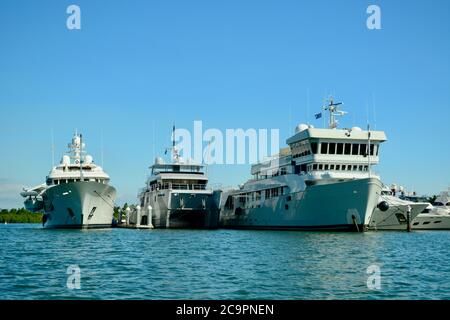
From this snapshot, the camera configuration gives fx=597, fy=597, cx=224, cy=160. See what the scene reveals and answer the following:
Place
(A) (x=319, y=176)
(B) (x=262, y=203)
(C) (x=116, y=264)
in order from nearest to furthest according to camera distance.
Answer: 1. (C) (x=116, y=264)
2. (A) (x=319, y=176)
3. (B) (x=262, y=203)

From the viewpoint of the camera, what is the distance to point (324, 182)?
6150 cm

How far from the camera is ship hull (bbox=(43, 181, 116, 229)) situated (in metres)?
65.9

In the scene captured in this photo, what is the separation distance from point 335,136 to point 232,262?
35000 millimetres

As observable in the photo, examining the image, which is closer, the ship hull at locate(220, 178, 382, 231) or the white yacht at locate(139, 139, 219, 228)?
the ship hull at locate(220, 178, 382, 231)

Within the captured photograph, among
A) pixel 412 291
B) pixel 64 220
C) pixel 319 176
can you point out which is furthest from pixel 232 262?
pixel 64 220

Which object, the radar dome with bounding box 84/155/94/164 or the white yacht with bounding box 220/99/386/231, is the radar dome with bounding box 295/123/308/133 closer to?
the white yacht with bounding box 220/99/386/231

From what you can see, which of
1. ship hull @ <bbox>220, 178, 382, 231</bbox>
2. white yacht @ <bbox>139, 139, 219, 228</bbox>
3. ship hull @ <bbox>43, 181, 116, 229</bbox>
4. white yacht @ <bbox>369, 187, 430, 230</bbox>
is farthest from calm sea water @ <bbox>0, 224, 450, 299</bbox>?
white yacht @ <bbox>139, 139, 219, 228</bbox>

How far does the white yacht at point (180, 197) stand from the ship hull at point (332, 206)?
15201 mm

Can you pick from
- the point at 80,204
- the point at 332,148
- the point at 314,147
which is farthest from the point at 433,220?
the point at 80,204

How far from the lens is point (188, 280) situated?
23.2 m

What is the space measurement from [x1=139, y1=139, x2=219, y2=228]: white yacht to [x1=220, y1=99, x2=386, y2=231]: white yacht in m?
8.82

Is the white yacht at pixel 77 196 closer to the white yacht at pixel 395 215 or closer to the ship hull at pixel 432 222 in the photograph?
the white yacht at pixel 395 215
